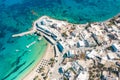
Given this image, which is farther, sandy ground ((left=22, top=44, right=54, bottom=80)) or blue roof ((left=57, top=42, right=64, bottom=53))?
blue roof ((left=57, top=42, right=64, bottom=53))

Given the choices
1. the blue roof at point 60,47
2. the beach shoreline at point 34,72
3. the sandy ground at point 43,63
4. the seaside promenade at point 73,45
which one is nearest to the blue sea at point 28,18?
the beach shoreline at point 34,72

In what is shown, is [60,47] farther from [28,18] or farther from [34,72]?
[28,18]

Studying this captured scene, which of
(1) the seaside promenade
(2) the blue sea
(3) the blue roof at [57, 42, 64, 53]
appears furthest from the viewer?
(3) the blue roof at [57, 42, 64, 53]

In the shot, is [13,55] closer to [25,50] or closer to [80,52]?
[25,50]

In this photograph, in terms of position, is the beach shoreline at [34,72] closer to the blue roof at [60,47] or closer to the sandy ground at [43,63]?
the sandy ground at [43,63]

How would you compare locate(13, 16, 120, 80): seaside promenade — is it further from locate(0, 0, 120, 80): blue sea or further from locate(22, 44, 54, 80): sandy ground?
locate(0, 0, 120, 80): blue sea

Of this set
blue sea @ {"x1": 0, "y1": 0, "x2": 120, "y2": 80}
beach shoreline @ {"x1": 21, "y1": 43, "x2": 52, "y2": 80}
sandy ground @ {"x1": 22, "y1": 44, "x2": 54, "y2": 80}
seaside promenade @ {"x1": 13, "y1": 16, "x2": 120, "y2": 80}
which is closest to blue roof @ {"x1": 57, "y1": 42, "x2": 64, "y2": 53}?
seaside promenade @ {"x1": 13, "y1": 16, "x2": 120, "y2": 80}

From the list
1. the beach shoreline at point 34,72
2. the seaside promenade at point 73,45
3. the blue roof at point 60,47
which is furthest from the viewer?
the blue roof at point 60,47

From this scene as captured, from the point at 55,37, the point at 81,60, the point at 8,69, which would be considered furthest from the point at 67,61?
the point at 8,69

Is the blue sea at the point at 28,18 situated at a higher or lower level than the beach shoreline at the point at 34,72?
higher
